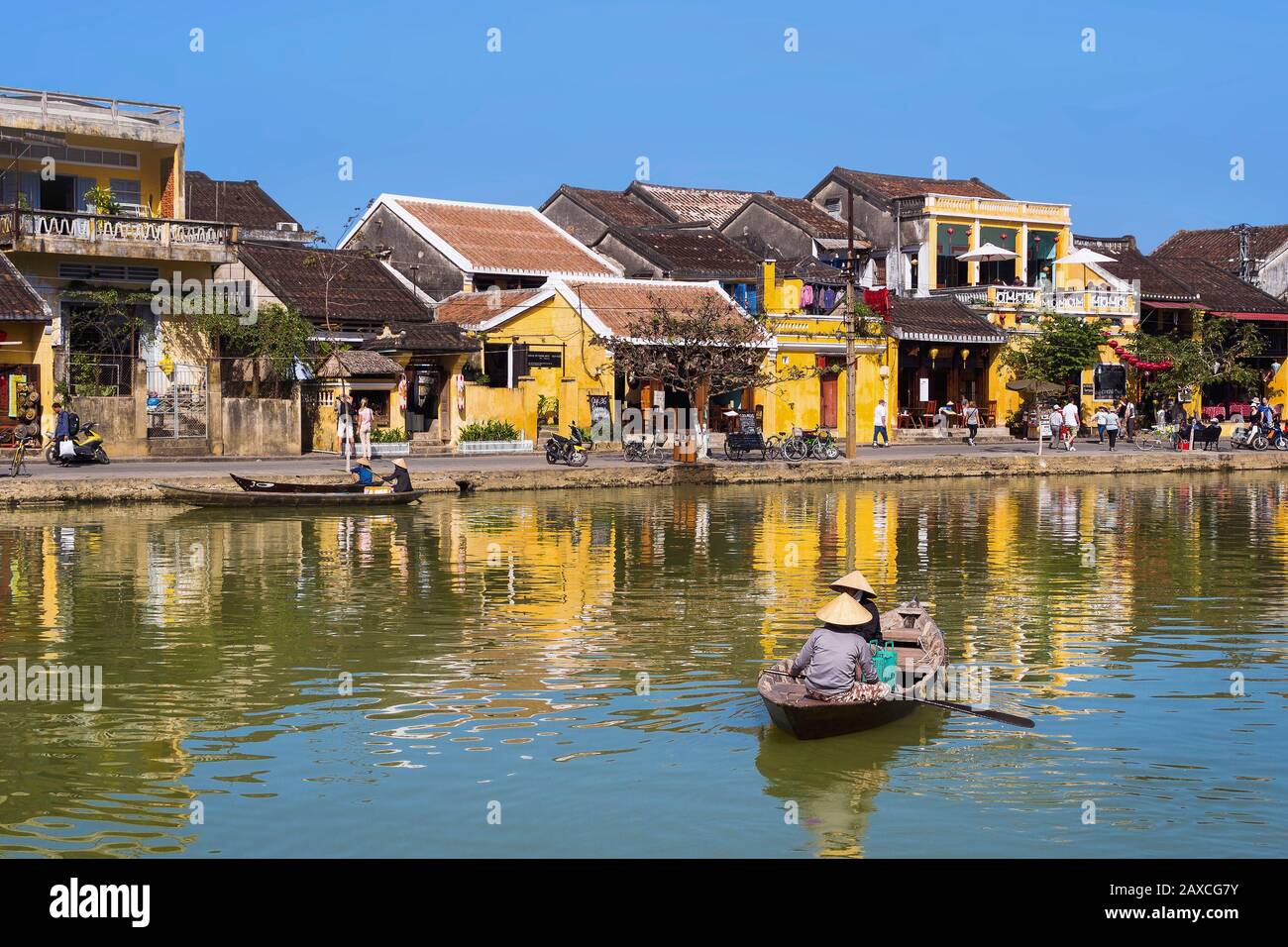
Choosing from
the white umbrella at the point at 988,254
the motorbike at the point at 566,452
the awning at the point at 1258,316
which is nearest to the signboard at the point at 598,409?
the motorbike at the point at 566,452

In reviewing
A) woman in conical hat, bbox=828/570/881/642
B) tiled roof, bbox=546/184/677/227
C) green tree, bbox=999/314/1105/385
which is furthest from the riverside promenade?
woman in conical hat, bbox=828/570/881/642

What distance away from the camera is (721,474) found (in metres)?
38.4

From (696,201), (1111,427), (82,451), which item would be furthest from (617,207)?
(82,451)

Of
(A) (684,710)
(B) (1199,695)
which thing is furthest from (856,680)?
(B) (1199,695)

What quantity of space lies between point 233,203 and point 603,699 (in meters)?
44.3

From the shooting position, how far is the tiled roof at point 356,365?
3816 cm

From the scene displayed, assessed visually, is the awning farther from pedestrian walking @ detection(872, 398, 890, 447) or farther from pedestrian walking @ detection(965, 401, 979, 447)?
pedestrian walking @ detection(872, 398, 890, 447)

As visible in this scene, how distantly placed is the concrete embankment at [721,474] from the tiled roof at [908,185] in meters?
16.7

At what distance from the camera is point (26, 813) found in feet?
36.1

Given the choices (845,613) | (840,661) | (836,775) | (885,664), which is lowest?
(836,775)

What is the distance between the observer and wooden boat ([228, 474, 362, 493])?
30.5 m

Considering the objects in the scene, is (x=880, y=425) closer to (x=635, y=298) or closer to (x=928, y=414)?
(x=928, y=414)
